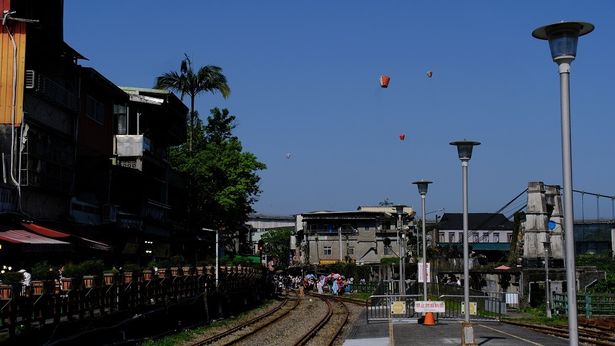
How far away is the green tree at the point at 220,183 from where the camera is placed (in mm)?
56750

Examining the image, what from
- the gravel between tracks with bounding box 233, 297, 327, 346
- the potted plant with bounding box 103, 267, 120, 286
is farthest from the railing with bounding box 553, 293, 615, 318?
the potted plant with bounding box 103, 267, 120, 286

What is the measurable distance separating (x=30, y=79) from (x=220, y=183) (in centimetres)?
2847

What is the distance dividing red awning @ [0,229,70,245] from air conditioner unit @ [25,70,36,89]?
545cm

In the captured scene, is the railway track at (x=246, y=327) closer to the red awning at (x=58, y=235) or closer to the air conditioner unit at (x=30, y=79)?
the red awning at (x=58, y=235)

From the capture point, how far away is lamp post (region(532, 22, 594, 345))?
10109mm

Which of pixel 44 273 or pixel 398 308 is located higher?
pixel 44 273

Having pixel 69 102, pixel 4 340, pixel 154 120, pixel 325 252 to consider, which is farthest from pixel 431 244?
pixel 4 340

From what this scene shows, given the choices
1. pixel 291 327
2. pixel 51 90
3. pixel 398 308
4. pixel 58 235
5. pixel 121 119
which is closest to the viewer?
pixel 398 308

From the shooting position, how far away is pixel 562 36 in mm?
10438

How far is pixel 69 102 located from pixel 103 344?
1455 centimetres

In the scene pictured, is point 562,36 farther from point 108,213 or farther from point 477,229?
point 477,229

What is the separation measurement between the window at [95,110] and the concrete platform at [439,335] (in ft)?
56.1

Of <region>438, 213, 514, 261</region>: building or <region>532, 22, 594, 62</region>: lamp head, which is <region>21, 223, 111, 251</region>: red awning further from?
<region>438, 213, 514, 261</region>: building

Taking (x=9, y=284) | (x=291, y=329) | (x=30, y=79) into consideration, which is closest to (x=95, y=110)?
(x=30, y=79)
